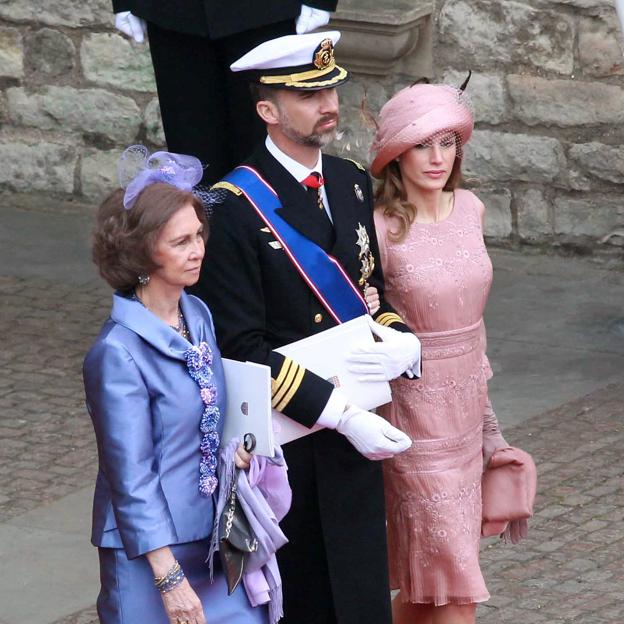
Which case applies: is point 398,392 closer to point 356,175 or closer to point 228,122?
point 356,175

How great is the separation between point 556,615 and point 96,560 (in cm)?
153

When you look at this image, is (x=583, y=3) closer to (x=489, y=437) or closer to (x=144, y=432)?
(x=489, y=437)

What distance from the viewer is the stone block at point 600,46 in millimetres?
7930

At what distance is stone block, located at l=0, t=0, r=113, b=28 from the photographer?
912 centimetres

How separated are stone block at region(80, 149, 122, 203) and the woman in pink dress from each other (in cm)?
500

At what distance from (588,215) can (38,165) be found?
10.4 ft

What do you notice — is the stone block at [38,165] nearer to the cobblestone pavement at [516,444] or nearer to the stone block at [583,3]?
the cobblestone pavement at [516,444]

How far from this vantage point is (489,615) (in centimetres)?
501

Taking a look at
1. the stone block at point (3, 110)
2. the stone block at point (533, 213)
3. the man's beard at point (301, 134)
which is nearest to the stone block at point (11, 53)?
the stone block at point (3, 110)

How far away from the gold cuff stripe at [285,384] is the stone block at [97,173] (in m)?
5.46

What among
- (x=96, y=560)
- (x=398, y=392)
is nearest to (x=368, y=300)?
(x=398, y=392)

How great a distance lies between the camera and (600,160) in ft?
26.5

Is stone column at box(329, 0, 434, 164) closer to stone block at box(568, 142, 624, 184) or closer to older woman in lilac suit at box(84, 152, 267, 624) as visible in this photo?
stone block at box(568, 142, 624, 184)

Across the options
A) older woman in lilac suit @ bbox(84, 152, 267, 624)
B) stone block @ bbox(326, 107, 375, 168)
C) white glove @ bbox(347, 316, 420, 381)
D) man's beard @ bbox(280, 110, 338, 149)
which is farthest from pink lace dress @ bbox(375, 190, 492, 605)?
stone block @ bbox(326, 107, 375, 168)
